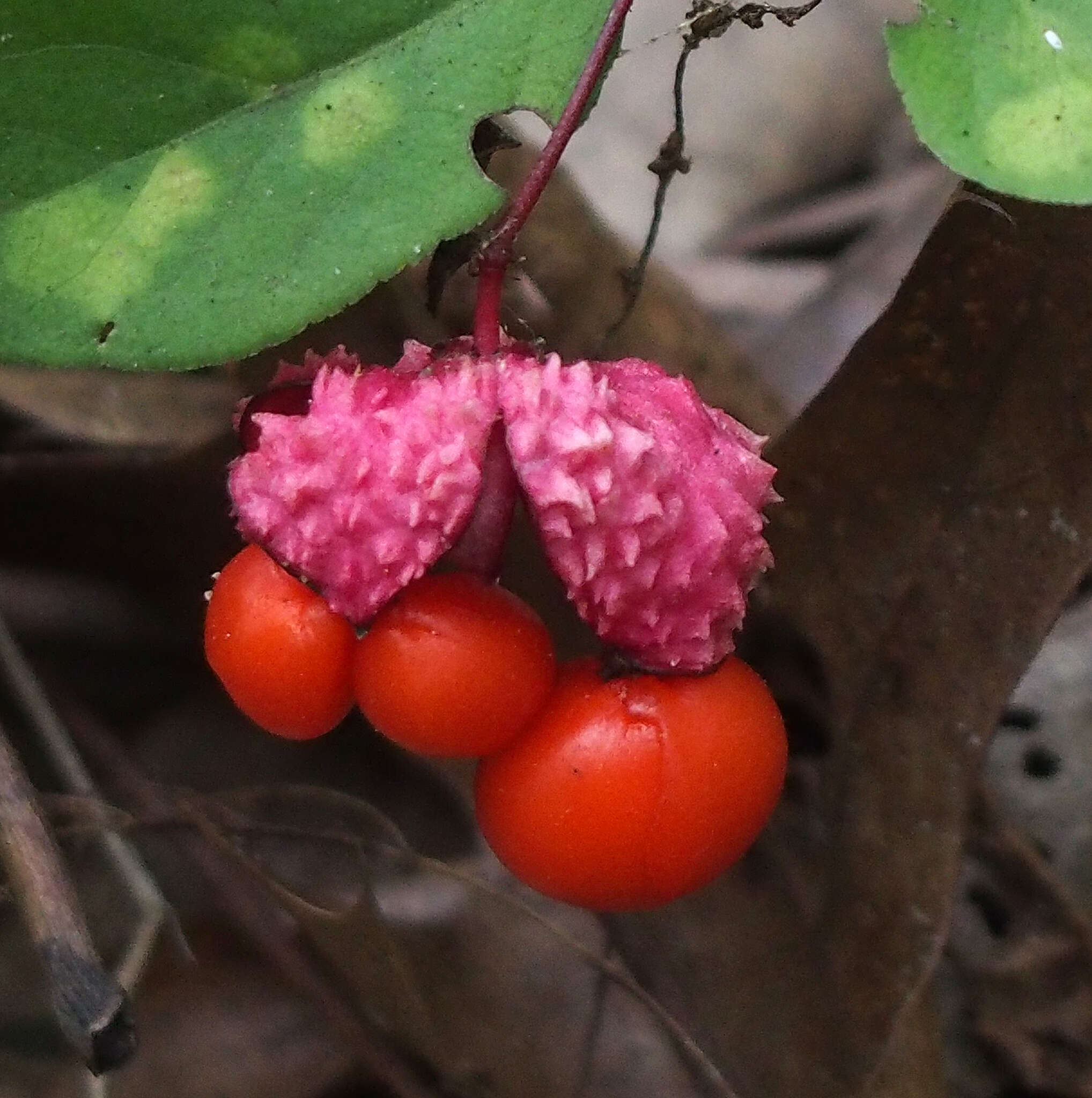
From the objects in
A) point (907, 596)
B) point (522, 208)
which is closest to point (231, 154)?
point (522, 208)

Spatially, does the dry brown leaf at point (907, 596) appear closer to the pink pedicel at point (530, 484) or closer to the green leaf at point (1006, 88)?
the green leaf at point (1006, 88)

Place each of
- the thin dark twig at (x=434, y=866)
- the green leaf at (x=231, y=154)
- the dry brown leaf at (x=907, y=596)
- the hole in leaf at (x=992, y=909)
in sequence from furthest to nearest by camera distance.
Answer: the hole in leaf at (x=992, y=909)
the thin dark twig at (x=434, y=866)
the dry brown leaf at (x=907, y=596)
the green leaf at (x=231, y=154)

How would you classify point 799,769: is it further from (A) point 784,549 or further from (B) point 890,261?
(B) point 890,261

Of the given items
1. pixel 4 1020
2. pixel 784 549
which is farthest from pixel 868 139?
pixel 4 1020

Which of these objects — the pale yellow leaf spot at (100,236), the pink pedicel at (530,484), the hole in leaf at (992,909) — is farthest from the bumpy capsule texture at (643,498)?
the hole in leaf at (992,909)

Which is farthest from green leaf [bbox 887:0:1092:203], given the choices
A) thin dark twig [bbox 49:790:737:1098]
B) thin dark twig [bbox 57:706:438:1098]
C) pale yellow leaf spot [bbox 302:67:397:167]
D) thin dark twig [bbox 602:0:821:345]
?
thin dark twig [bbox 57:706:438:1098]

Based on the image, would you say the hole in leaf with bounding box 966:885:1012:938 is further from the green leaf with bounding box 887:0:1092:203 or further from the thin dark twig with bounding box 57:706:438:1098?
the green leaf with bounding box 887:0:1092:203

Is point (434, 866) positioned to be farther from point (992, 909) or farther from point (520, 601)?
point (992, 909)
